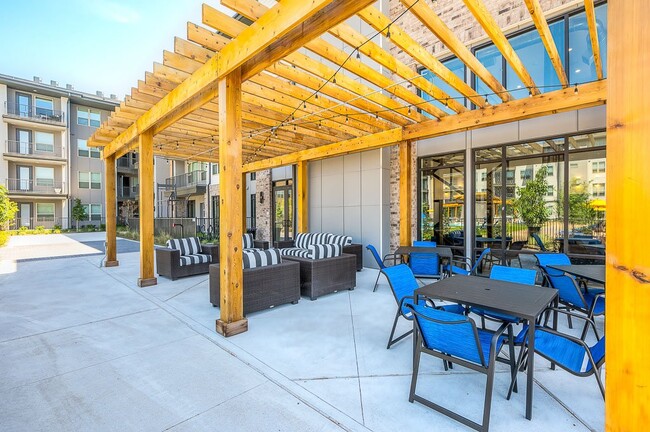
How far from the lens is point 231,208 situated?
3.89 m

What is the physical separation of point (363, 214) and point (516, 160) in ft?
12.4

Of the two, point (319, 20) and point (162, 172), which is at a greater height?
point (162, 172)

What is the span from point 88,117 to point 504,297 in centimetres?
2809

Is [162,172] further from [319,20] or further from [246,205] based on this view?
[319,20]

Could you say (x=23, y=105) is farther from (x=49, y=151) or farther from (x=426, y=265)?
(x=426, y=265)

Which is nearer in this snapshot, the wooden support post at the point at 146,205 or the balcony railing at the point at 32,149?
the wooden support post at the point at 146,205

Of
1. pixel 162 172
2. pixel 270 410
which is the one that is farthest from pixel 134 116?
pixel 162 172

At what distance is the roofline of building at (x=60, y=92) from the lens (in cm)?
1884

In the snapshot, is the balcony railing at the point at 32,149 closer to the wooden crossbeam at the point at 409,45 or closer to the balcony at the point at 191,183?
the balcony at the point at 191,183

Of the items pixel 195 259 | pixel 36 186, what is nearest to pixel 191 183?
pixel 36 186

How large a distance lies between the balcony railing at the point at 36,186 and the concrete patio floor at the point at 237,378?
67.4 feet

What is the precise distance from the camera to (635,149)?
1.17 m

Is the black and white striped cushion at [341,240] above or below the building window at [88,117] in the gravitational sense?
below

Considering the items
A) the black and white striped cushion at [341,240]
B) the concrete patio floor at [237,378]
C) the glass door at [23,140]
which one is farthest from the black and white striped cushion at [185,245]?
the glass door at [23,140]
